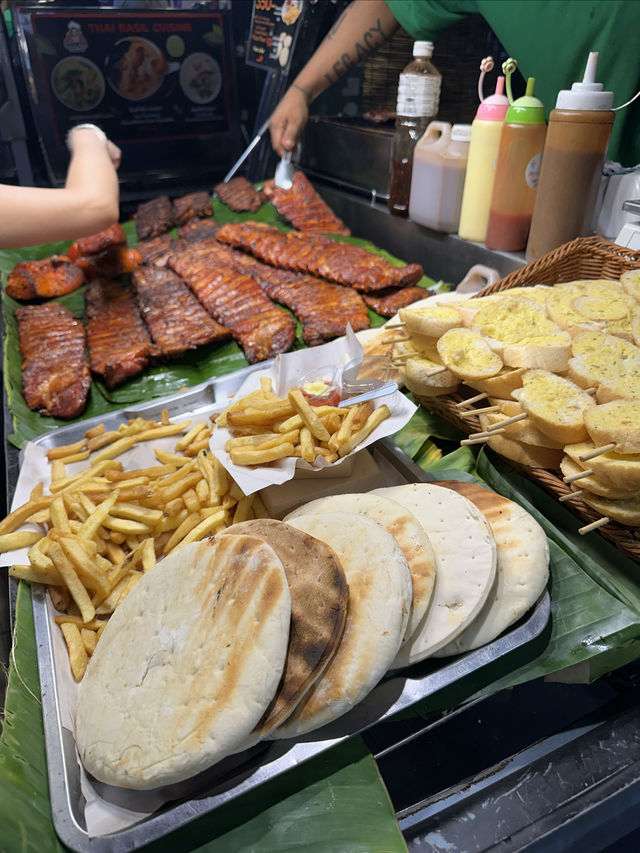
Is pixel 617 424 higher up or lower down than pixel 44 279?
higher up

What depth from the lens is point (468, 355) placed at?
222 centimetres

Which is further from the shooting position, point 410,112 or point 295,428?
point 410,112

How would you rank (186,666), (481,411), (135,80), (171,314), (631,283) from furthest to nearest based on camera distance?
(135,80) → (171,314) → (631,283) → (481,411) → (186,666)

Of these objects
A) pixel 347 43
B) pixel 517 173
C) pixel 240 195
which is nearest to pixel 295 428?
pixel 517 173

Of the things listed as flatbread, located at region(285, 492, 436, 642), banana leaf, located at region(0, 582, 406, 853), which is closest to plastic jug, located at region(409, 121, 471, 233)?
flatbread, located at region(285, 492, 436, 642)

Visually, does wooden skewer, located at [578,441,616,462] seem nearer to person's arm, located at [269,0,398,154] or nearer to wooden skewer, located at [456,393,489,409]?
wooden skewer, located at [456,393,489,409]

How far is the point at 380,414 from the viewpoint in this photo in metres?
2.14

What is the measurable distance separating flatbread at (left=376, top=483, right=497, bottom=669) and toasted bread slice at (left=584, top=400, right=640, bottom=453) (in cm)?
45

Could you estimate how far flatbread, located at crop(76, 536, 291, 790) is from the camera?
1197mm

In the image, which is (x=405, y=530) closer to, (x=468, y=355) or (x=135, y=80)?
(x=468, y=355)

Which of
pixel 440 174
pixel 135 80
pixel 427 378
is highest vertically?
pixel 135 80

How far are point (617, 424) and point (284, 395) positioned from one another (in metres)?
1.33

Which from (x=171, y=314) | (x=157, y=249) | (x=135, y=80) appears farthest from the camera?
(x=135, y=80)

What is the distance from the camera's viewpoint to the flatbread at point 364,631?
4.30ft
